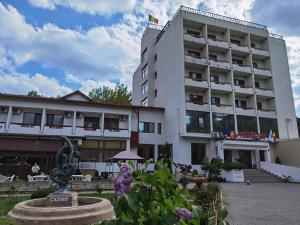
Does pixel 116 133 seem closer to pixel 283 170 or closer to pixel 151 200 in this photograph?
pixel 283 170

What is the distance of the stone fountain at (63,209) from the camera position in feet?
21.9

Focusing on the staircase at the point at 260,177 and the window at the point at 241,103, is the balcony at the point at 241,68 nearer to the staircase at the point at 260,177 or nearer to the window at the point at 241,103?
the window at the point at 241,103

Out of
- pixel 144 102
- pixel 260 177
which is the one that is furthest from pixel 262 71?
pixel 144 102

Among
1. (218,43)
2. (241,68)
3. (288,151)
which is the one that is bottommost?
(288,151)

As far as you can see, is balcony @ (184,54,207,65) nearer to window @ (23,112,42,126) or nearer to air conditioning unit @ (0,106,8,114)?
window @ (23,112,42,126)

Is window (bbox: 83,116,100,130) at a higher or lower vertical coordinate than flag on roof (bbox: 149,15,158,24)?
lower

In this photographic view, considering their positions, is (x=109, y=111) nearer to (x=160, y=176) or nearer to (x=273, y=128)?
(x=273, y=128)

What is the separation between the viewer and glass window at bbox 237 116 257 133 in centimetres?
2884

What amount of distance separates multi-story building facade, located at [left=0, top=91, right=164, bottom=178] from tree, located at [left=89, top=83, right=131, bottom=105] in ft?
46.7

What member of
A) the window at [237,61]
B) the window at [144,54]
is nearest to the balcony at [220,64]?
the window at [237,61]

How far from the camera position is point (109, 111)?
27.7m

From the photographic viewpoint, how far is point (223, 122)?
28250 mm

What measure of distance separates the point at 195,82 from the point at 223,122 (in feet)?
18.5

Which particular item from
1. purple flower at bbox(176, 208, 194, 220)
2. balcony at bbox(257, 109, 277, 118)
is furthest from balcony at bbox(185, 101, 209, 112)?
purple flower at bbox(176, 208, 194, 220)
